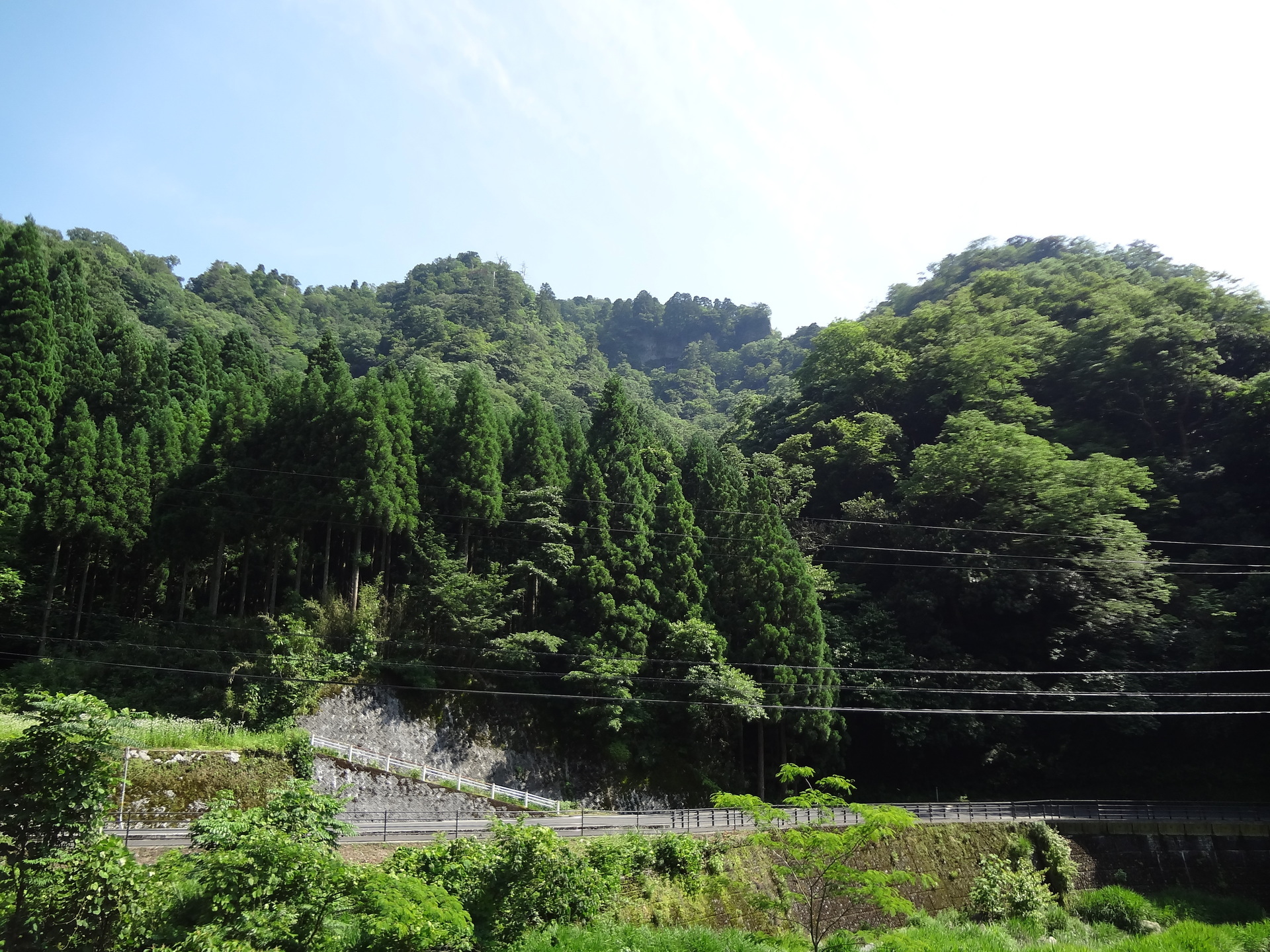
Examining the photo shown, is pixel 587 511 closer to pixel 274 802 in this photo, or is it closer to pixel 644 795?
pixel 644 795

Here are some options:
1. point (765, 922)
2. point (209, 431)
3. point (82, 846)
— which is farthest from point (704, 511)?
point (82, 846)

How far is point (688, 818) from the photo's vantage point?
67.5 ft

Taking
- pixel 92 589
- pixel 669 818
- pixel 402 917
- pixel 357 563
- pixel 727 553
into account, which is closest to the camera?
pixel 402 917

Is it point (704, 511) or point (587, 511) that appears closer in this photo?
point (587, 511)

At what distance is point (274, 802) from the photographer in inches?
473

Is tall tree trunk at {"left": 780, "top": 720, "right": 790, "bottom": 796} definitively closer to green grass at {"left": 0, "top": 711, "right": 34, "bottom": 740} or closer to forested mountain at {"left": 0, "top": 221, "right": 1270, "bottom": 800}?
forested mountain at {"left": 0, "top": 221, "right": 1270, "bottom": 800}

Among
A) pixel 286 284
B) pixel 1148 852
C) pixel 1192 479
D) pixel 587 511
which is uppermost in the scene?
pixel 286 284

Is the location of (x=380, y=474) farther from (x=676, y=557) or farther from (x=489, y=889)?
(x=489, y=889)

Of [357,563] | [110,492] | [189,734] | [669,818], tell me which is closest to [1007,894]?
[669,818]

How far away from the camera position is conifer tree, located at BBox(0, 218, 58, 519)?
96.7 feet

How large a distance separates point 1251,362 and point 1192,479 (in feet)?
26.2

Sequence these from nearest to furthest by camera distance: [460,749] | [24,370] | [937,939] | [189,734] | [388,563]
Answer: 1. [937,939]
2. [189,734]
3. [460,749]
4. [388,563]
5. [24,370]

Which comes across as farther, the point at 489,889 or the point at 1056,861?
the point at 1056,861

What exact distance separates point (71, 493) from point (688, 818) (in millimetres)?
22313
